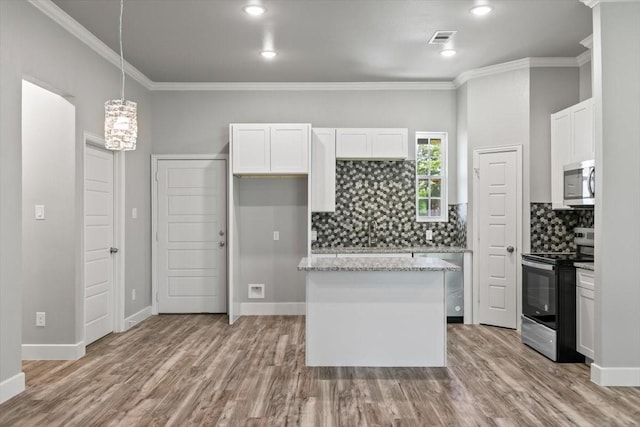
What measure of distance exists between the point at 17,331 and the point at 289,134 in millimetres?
3420

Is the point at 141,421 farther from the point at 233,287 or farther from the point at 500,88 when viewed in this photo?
the point at 500,88

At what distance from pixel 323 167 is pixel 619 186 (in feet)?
10.4

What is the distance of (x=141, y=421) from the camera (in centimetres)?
298

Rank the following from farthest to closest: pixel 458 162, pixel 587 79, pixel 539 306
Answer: pixel 458 162 < pixel 587 79 < pixel 539 306

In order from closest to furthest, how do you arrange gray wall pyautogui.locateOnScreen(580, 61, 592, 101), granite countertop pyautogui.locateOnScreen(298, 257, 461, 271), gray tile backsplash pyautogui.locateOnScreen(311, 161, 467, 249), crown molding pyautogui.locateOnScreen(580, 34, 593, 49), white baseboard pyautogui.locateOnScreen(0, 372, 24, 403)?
1. white baseboard pyautogui.locateOnScreen(0, 372, 24, 403)
2. granite countertop pyautogui.locateOnScreen(298, 257, 461, 271)
3. crown molding pyautogui.locateOnScreen(580, 34, 593, 49)
4. gray wall pyautogui.locateOnScreen(580, 61, 592, 101)
5. gray tile backsplash pyautogui.locateOnScreen(311, 161, 467, 249)

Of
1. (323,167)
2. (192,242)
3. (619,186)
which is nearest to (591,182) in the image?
(619,186)

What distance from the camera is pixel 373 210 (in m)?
6.13

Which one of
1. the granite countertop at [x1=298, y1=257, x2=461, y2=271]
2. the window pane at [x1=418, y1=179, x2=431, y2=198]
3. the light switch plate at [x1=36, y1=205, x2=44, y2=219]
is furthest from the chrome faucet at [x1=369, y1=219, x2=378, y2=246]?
the light switch plate at [x1=36, y1=205, x2=44, y2=219]

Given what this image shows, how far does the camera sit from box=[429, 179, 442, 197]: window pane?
20.3 ft

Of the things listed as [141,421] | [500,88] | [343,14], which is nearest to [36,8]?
[343,14]

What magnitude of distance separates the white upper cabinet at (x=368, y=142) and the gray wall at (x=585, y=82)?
1.99 meters

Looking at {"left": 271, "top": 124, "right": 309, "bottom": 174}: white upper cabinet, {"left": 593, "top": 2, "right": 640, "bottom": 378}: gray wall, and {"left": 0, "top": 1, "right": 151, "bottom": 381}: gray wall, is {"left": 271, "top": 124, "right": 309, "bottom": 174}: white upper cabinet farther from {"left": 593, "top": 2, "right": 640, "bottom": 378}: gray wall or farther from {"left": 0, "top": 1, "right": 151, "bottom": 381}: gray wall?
{"left": 593, "top": 2, "right": 640, "bottom": 378}: gray wall

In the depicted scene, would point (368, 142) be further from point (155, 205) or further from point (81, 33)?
point (81, 33)

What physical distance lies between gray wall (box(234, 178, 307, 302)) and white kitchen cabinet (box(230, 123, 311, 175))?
1.51ft
